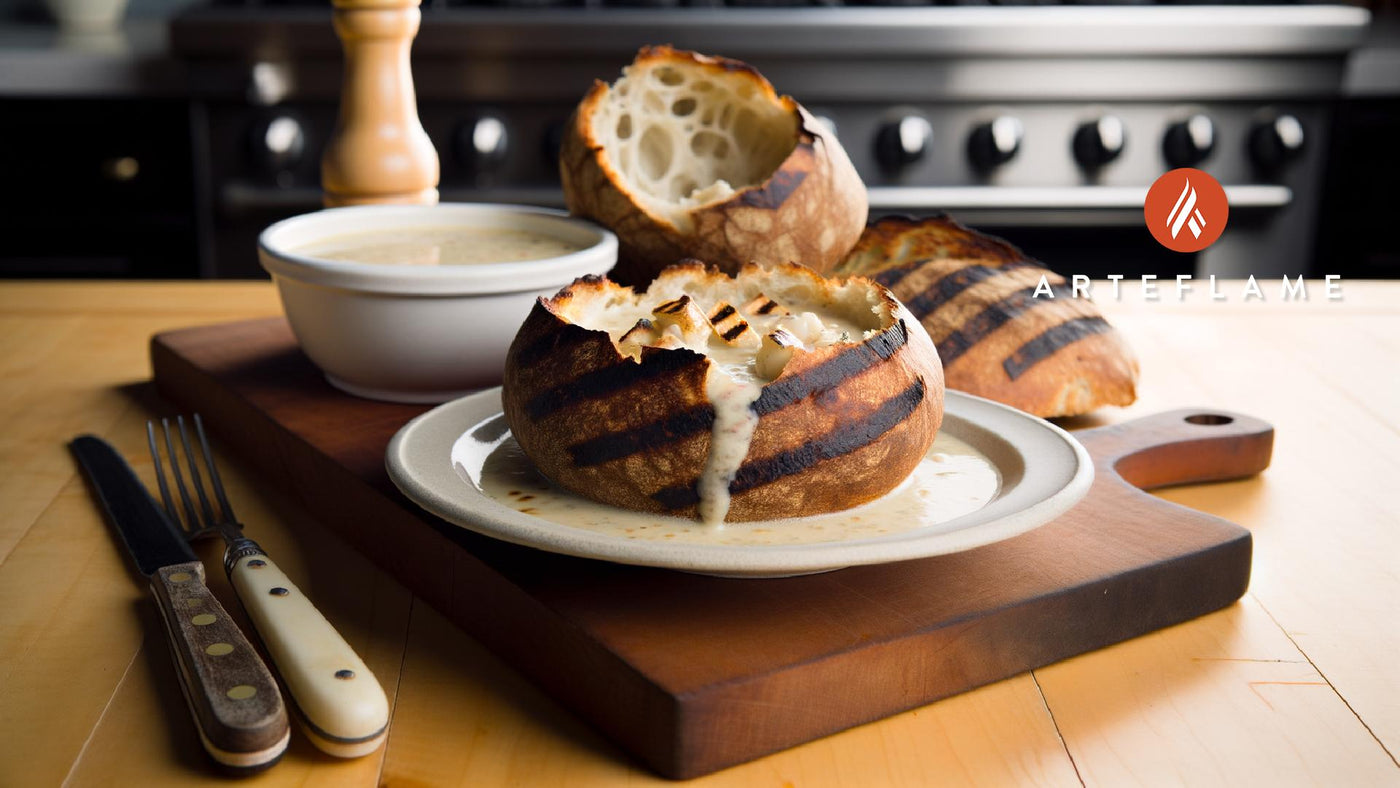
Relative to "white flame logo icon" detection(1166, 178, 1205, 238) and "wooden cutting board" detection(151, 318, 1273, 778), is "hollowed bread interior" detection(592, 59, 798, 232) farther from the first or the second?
"white flame logo icon" detection(1166, 178, 1205, 238)

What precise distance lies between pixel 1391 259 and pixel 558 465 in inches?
84.8

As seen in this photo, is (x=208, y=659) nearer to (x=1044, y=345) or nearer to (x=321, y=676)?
(x=321, y=676)

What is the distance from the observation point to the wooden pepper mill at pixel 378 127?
1309mm

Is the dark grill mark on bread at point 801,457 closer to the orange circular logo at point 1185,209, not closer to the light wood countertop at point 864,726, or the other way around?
the light wood countertop at point 864,726

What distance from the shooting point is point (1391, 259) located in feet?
7.77

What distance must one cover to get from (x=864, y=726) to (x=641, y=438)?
0.65 ft

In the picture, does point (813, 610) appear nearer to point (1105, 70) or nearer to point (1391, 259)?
point (1105, 70)

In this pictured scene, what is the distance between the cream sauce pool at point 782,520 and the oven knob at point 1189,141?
1662 mm

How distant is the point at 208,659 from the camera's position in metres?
0.63

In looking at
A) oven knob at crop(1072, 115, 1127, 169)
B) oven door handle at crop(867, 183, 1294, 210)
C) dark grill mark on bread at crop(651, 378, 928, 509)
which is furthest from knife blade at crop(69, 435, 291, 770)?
oven knob at crop(1072, 115, 1127, 169)

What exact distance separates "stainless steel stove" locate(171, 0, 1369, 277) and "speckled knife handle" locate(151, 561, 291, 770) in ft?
5.30

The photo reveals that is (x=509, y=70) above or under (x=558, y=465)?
above

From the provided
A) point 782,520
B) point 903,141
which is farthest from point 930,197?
point 782,520

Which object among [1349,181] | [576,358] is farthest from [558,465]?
[1349,181]
